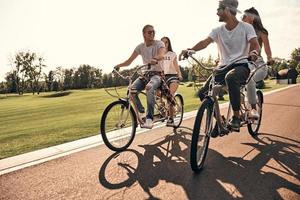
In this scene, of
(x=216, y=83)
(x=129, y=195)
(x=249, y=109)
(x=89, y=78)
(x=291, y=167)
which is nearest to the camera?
(x=129, y=195)

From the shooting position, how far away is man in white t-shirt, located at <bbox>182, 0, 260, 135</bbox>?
4.64 metres

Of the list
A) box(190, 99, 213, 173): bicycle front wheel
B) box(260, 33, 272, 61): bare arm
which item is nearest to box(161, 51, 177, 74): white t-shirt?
box(260, 33, 272, 61): bare arm

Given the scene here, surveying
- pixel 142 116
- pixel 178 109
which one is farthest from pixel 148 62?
pixel 178 109

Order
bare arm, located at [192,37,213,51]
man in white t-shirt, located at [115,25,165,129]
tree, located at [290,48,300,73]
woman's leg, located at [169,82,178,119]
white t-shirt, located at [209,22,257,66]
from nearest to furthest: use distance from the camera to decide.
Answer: white t-shirt, located at [209,22,257,66] → bare arm, located at [192,37,213,51] → man in white t-shirt, located at [115,25,165,129] → woman's leg, located at [169,82,178,119] → tree, located at [290,48,300,73]

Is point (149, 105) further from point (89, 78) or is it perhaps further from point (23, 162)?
point (89, 78)

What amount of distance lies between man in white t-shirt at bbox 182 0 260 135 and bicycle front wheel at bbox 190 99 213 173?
63 centimetres

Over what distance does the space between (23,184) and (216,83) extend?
128 inches

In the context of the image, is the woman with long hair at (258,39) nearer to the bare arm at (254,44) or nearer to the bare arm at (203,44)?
the bare arm at (254,44)

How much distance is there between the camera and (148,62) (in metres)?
6.51

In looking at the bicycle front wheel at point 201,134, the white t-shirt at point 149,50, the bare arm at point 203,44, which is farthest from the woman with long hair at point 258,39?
the white t-shirt at point 149,50

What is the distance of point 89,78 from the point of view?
9650cm

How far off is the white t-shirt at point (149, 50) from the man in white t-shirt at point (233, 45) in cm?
147

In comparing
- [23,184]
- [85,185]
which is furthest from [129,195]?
[23,184]

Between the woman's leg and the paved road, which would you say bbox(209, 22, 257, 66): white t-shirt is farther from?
the woman's leg
